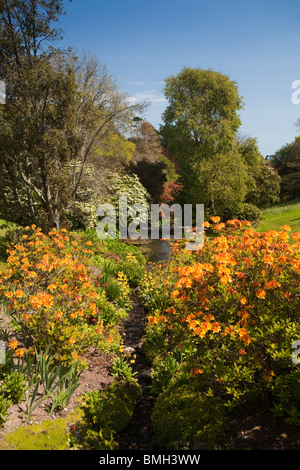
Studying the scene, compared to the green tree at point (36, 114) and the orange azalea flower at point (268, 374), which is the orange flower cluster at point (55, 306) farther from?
the green tree at point (36, 114)

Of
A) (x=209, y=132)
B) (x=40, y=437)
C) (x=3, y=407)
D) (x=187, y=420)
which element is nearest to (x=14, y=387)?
(x=3, y=407)

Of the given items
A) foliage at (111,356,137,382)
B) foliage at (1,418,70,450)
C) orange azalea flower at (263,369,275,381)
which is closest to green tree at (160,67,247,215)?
foliage at (111,356,137,382)

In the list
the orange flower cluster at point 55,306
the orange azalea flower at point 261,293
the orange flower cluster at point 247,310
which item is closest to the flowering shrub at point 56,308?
the orange flower cluster at point 55,306

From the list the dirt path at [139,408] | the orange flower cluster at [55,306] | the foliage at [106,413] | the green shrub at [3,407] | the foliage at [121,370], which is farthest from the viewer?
the foliage at [121,370]

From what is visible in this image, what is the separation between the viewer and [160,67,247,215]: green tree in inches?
652

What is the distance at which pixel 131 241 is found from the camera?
14.3 m

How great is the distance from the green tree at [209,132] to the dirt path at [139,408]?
37.5ft

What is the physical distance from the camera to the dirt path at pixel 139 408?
3.71m

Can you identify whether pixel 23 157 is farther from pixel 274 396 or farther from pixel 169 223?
pixel 169 223

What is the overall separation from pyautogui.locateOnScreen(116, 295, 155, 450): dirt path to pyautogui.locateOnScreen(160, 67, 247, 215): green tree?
Answer: 450 inches

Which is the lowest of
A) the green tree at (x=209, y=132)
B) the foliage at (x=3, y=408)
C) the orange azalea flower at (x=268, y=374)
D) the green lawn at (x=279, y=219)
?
the foliage at (x=3, y=408)

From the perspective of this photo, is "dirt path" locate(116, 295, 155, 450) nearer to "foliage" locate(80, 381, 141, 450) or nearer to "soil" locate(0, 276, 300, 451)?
"soil" locate(0, 276, 300, 451)

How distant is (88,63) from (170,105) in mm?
6250

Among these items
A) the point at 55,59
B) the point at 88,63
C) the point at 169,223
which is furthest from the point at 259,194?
the point at 55,59
